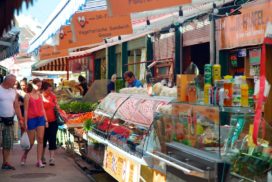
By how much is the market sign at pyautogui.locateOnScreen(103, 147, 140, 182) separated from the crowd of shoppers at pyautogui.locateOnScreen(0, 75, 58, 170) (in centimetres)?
198

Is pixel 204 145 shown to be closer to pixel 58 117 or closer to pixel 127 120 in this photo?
pixel 127 120

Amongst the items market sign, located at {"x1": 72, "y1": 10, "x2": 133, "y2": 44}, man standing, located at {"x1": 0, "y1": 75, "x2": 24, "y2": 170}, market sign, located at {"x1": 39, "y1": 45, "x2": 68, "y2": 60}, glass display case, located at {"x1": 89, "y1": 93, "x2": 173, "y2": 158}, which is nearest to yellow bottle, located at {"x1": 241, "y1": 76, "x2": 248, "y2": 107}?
glass display case, located at {"x1": 89, "y1": 93, "x2": 173, "y2": 158}

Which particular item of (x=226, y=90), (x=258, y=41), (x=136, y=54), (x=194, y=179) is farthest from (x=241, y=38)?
(x=136, y=54)

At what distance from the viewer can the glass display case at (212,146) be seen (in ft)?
13.4

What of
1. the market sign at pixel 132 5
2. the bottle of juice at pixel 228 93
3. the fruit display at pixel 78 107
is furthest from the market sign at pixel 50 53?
the bottle of juice at pixel 228 93

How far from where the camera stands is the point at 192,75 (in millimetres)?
5266

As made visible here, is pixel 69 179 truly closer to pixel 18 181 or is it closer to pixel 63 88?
pixel 18 181

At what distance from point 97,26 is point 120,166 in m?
2.85

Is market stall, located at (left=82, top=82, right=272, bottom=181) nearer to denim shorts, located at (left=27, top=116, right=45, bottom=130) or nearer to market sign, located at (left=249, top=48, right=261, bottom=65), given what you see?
denim shorts, located at (left=27, top=116, right=45, bottom=130)

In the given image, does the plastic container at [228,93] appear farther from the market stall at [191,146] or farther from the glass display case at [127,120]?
the glass display case at [127,120]

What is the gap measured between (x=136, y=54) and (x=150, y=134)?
34.2ft

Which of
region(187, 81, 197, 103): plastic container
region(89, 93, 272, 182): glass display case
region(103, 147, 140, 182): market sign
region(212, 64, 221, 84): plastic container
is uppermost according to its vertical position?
region(212, 64, 221, 84): plastic container

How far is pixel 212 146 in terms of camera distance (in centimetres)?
445

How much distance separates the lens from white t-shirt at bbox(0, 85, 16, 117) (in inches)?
335
